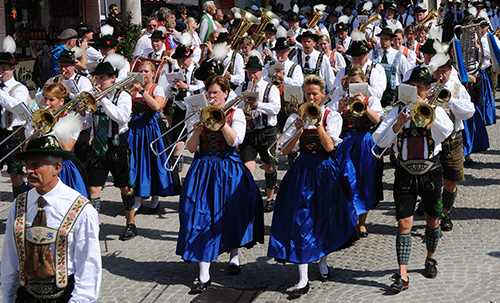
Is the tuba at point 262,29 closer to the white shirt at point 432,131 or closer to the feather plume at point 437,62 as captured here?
the feather plume at point 437,62

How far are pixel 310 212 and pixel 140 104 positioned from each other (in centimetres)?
300

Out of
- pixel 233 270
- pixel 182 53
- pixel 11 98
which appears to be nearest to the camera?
pixel 233 270

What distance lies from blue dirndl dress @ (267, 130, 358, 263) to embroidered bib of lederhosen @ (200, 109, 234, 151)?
659mm

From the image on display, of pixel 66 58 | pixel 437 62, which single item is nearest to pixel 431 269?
pixel 437 62

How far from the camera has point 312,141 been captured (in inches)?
273

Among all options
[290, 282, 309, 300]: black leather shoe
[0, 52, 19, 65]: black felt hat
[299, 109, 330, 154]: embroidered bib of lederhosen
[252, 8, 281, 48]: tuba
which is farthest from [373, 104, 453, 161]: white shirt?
[252, 8, 281, 48]: tuba

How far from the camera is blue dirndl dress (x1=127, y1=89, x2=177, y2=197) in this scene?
9.12m

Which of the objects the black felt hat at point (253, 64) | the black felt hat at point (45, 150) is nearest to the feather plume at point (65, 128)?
the black felt hat at point (45, 150)

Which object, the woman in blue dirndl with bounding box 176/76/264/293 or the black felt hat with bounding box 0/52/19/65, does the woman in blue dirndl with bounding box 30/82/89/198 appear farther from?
the black felt hat with bounding box 0/52/19/65

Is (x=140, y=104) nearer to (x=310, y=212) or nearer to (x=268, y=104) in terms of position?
(x=268, y=104)

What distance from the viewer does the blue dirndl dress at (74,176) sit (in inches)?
275

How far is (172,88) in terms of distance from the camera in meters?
9.69

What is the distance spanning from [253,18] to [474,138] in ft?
15.0

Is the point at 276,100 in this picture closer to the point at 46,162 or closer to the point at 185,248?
the point at 185,248
